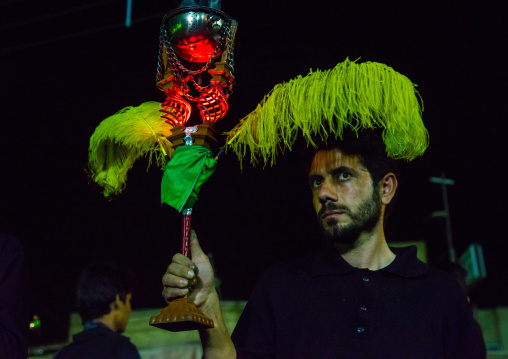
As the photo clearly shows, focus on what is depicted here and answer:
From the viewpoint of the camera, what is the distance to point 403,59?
4.81m

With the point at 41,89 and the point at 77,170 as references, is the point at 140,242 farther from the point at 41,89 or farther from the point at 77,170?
the point at 41,89

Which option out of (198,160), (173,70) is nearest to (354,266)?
(198,160)

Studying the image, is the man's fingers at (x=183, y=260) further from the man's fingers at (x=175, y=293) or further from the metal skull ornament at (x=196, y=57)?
the metal skull ornament at (x=196, y=57)

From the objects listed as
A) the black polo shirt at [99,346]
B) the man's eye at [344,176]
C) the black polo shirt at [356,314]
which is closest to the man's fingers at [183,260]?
the black polo shirt at [356,314]

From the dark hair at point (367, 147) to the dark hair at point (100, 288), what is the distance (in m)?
1.63

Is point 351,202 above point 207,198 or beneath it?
beneath

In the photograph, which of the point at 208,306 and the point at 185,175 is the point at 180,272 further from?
the point at 185,175

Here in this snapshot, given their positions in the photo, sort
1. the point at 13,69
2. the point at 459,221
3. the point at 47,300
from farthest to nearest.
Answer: the point at 459,221 → the point at 47,300 → the point at 13,69

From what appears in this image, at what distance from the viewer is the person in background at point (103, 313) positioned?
2.96 meters

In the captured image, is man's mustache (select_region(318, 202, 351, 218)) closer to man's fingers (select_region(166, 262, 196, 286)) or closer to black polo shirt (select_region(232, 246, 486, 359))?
black polo shirt (select_region(232, 246, 486, 359))

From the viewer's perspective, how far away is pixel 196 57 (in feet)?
7.27

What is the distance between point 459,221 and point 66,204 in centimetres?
887

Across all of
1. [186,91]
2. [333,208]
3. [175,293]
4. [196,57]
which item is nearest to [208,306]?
[175,293]

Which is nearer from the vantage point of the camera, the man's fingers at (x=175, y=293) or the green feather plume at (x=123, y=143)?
the man's fingers at (x=175, y=293)
